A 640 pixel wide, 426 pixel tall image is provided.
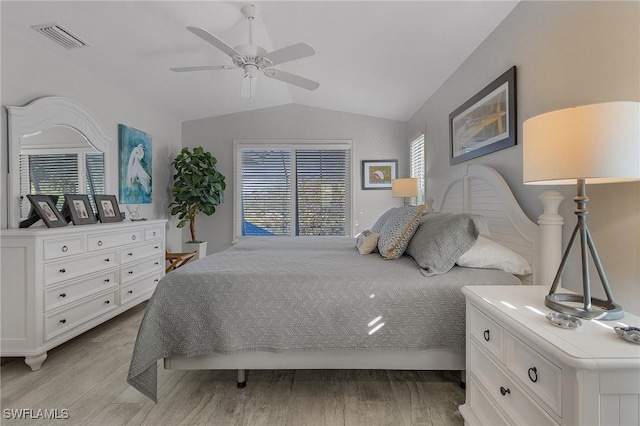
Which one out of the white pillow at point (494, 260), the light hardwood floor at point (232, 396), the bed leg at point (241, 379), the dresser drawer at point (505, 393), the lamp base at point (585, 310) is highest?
the white pillow at point (494, 260)

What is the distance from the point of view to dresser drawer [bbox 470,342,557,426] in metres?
1.05

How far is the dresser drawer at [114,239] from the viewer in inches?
103

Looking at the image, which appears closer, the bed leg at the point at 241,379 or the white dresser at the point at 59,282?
the bed leg at the point at 241,379

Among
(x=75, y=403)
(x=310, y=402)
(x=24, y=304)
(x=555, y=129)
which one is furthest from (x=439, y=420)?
(x=24, y=304)

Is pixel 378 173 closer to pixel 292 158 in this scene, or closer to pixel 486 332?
pixel 292 158

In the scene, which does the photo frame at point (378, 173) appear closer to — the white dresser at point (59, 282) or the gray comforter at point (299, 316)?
the white dresser at point (59, 282)

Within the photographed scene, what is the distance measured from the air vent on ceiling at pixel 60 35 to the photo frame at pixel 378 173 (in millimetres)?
3594

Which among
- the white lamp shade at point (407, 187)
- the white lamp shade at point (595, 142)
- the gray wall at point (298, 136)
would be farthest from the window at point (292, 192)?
the white lamp shade at point (595, 142)

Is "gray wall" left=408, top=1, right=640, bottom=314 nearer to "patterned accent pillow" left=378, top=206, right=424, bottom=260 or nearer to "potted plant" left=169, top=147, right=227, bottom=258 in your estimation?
"patterned accent pillow" left=378, top=206, right=424, bottom=260

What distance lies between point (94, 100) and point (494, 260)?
3.74 meters

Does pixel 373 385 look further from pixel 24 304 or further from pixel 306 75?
pixel 306 75

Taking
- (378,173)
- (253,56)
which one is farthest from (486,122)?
(378,173)

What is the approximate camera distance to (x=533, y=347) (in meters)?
1.04

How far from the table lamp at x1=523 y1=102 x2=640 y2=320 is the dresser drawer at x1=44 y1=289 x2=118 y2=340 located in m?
2.93
